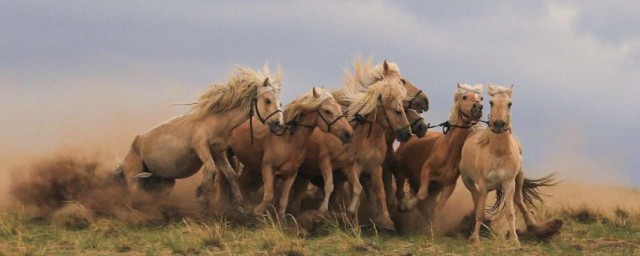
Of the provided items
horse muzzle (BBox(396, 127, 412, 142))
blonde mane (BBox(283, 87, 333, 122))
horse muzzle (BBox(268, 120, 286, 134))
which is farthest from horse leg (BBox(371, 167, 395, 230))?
horse muzzle (BBox(268, 120, 286, 134))

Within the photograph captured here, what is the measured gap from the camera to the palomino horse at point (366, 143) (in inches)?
494

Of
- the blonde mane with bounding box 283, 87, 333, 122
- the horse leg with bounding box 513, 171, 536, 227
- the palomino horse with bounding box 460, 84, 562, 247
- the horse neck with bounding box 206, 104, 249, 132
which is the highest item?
the blonde mane with bounding box 283, 87, 333, 122

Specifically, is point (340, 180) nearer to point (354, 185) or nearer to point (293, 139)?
point (354, 185)

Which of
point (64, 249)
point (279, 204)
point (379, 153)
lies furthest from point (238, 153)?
point (64, 249)

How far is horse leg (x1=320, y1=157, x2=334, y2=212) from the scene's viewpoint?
12.3 meters

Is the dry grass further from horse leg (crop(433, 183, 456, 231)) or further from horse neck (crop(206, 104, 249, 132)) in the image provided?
horse neck (crop(206, 104, 249, 132))

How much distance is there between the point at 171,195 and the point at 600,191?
12496 mm

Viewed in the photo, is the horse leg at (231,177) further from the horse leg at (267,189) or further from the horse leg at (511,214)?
the horse leg at (511,214)

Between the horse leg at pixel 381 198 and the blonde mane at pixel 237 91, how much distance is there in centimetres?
175

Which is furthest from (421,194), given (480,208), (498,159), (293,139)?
(293,139)

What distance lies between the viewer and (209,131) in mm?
12750

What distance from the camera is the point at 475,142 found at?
11945mm

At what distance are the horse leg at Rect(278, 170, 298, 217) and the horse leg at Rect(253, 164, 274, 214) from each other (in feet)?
0.52

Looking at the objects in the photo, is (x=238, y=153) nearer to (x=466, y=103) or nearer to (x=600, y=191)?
(x=466, y=103)
